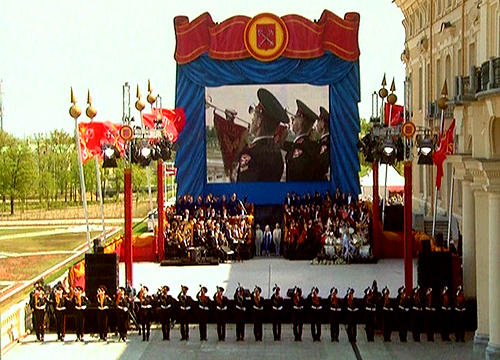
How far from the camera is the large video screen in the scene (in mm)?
40906

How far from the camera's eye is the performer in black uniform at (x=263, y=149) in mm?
40906

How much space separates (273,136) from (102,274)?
17.5 meters

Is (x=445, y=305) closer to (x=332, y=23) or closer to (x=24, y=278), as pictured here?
(x=24, y=278)

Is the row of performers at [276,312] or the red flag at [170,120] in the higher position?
the red flag at [170,120]

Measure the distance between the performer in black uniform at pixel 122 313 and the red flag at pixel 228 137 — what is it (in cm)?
1864

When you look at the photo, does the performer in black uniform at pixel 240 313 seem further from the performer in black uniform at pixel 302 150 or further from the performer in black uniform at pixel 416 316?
the performer in black uniform at pixel 302 150

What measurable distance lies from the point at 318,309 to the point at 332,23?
21396 mm

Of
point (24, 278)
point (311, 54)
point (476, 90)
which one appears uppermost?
point (311, 54)

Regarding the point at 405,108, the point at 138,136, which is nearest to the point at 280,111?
the point at 138,136

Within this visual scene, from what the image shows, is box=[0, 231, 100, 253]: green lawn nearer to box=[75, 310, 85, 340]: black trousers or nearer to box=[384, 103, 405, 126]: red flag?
box=[384, 103, 405, 126]: red flag

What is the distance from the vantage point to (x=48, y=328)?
23.2m

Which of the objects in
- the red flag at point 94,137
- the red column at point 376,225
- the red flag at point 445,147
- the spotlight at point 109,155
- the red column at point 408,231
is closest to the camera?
the red column at point 408,231

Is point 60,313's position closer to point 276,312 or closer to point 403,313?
point 276,312

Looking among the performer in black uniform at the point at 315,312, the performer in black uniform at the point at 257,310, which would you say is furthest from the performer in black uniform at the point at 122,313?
the performer in black uniform at the point at 315,312
